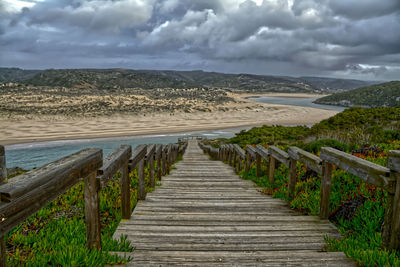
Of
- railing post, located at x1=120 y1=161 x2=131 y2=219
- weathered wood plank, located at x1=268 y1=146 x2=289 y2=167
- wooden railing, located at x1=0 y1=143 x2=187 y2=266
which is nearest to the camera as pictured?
wooden railing, located at x1=0 y1=143 x2=187 y2=266

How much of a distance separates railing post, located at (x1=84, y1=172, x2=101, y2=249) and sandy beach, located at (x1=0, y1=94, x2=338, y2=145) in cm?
3034

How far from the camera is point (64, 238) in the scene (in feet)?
10.6

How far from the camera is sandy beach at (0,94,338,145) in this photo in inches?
1275

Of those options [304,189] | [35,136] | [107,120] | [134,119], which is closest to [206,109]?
[134,119]

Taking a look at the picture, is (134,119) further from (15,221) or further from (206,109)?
(15,221)

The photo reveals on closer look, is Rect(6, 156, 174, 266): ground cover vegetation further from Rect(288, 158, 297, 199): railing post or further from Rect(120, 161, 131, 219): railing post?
Rect(288, 158, 297, 199): railing post

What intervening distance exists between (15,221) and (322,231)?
10.8ft

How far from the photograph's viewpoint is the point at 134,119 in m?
45.4

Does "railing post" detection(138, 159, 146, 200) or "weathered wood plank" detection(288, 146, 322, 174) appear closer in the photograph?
"weathered wood plank" detection(288, 146, 322, 174)

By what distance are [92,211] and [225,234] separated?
160 centimetres

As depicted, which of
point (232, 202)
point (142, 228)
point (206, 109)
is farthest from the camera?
point (206, 109)

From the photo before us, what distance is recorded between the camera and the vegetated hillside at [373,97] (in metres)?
101

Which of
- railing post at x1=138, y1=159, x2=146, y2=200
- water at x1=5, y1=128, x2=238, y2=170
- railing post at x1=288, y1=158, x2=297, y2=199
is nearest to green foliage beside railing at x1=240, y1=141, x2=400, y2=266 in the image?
railing post at x1=288, y1=158, x2=297, y2=199

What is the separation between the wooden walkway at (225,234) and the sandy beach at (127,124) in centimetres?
2957
